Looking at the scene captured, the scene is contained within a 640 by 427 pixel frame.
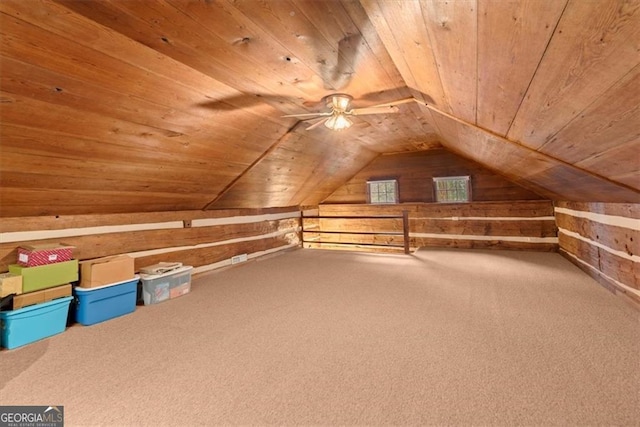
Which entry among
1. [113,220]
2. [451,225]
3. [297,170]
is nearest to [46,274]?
[113,220]

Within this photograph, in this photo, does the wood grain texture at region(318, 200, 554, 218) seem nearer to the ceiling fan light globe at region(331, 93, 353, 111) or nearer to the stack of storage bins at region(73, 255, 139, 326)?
the ceiling fan light globe at region(331, 93, 353, 111)

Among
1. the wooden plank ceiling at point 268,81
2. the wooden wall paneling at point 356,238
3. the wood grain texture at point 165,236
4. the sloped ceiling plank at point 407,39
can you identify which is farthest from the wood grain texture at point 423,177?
the sloped ceiling plank at point 407,39

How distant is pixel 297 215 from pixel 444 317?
14.8 ft

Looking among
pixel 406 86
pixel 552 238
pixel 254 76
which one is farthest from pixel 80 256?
pixel 552 238

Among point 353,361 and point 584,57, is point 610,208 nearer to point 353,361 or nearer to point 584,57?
point 584,57

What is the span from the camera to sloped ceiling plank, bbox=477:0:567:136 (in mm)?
903

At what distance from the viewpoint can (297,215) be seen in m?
6.64

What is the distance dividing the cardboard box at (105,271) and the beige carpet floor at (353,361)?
1.27ft

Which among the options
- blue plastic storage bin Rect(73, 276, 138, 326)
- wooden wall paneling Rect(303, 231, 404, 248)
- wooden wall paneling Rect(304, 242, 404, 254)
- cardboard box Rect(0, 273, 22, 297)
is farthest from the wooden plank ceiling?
wooden wall paneling Rect(304, 242, 404, 254)

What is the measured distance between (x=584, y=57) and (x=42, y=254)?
369 cm

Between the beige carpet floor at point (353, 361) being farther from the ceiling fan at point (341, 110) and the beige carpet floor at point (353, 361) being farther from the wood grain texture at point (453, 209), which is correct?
the wood grain texture at point (453, 209)

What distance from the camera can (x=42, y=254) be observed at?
244 cm

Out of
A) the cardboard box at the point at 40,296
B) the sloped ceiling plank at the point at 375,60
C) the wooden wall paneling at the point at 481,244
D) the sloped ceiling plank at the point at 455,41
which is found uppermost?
the sloped ceiling plank at the point at 375,60

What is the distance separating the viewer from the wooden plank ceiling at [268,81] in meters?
1.08
